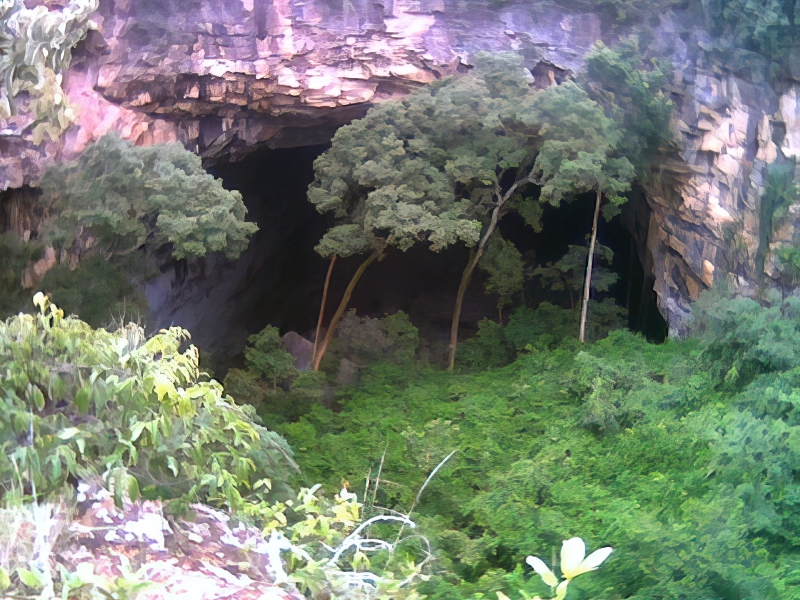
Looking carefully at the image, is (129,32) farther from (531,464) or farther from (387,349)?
(531,464)

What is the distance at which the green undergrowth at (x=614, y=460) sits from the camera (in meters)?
2.43

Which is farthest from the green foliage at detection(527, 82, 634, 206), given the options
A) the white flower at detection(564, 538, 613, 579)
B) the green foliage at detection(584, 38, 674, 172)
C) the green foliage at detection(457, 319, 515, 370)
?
the white flower at detection(564, 538, 613, 579)

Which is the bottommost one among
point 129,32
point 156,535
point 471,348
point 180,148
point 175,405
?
point 471,348

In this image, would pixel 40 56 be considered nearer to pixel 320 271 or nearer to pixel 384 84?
pixel 384 84

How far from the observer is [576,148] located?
16.1 feet

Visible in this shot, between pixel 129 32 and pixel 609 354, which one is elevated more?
pixel 129 32

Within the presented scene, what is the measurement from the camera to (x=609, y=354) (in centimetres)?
508

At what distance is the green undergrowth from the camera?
243 cm

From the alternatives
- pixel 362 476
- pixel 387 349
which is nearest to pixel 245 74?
pixel 387 349

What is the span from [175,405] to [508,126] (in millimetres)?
3556

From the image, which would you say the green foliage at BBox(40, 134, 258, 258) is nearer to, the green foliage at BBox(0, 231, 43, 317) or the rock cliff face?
the green foliage at BBox(0, 231, 43, 317)

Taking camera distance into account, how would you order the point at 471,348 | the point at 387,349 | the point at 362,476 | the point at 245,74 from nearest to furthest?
the point at 362,476, the point at 245,74, the point at 387,349, the point at 471,348

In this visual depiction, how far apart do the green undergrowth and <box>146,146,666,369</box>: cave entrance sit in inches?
64.3

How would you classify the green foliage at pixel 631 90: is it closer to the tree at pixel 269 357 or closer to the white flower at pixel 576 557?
the tree at pixel 269 357
